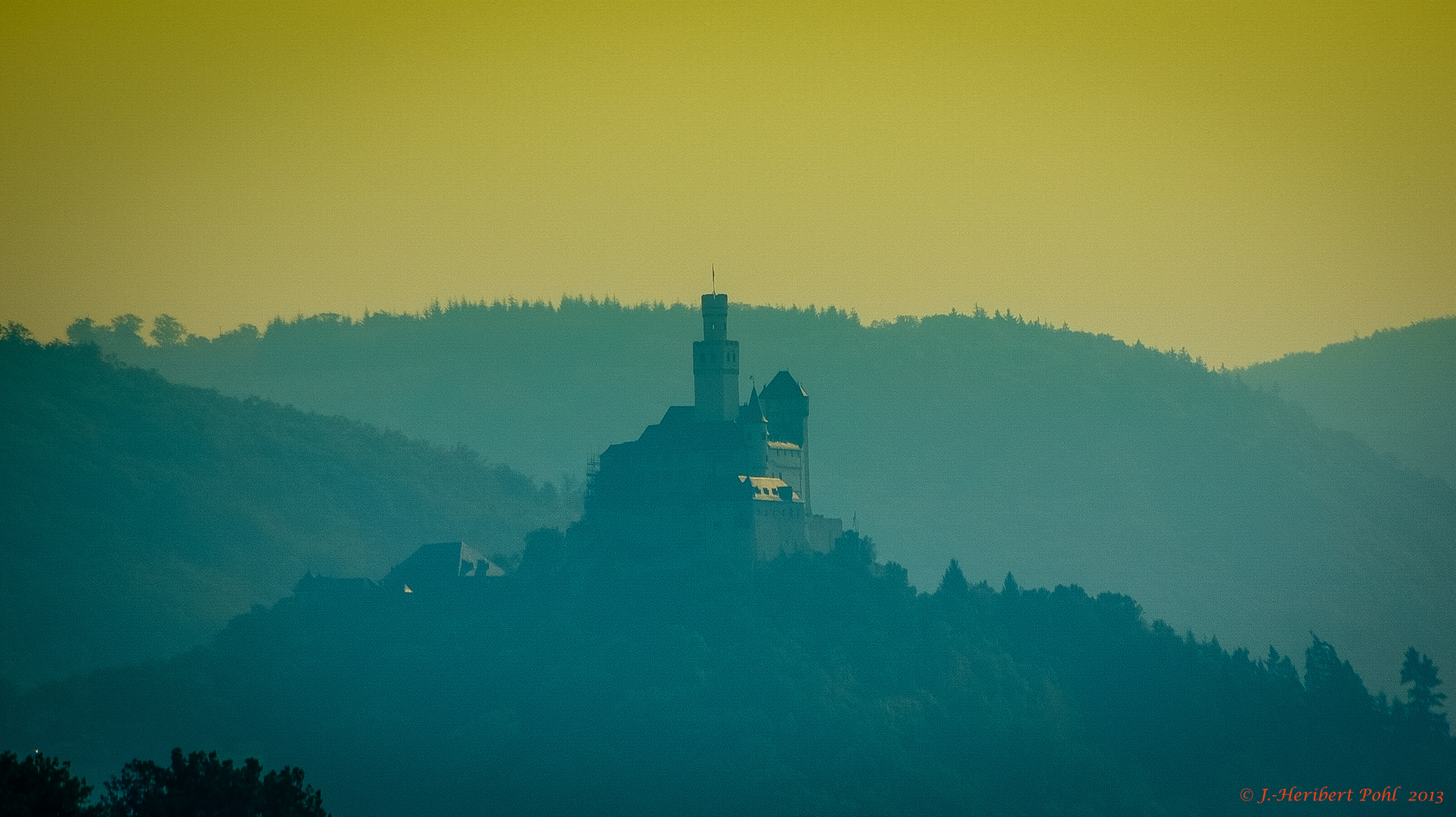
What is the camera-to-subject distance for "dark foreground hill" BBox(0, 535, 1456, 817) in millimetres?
111438

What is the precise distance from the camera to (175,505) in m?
169

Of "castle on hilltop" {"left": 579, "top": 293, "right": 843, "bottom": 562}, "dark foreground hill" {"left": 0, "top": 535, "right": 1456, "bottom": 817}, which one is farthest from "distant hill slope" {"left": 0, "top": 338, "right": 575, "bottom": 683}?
"castle on hilltop" {"left": 579, "top": 293, "right": 843, "bottom": 562}

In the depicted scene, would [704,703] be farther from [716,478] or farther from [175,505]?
[175,505]

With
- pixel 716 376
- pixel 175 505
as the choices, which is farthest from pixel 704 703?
pixel 175 505

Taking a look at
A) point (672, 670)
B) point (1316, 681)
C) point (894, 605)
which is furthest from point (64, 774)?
point (1316, 681)

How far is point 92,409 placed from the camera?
182250mm

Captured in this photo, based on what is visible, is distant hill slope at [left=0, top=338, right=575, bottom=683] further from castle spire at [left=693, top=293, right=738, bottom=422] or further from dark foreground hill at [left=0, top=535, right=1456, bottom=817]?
castle spire at [left=693, top=293, right=738, bottom=422]

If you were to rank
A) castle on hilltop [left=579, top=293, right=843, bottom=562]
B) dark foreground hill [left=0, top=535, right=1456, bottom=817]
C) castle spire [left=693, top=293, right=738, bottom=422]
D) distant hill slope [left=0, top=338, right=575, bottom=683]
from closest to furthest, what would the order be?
castle on hilltop [left=579, top=293, right=843, bottom=562]
dark foreground hill [left=0, top=535, right=1456, bottom=817]
castle spire [left=693, top=293, right=738, bottom=422]
distant hill slope [left=0, top=338, right=575, bottom=683]

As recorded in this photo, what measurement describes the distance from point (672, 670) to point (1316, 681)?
1886 inches

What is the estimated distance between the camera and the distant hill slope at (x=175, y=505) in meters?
153

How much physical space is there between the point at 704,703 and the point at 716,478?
11923 mm

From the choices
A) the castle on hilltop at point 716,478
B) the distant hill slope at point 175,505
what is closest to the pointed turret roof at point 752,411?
the castle on hilltop at point 716,478

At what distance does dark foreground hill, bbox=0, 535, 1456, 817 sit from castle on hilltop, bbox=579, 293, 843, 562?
5.57 ft

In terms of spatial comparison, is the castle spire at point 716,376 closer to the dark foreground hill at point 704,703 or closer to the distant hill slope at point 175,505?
the dark foreground hill at point 704,703
